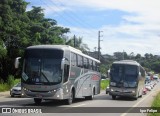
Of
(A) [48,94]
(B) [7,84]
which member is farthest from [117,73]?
(B) [7,84]

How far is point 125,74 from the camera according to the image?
109ft

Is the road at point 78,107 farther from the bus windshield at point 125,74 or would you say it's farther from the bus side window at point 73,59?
the bus windshield at point 125,74

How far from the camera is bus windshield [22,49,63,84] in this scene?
2188cm

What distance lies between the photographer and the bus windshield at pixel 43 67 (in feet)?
71.8

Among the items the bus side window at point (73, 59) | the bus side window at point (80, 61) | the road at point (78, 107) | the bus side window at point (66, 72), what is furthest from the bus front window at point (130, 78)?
the bus side window at point (66, 72)

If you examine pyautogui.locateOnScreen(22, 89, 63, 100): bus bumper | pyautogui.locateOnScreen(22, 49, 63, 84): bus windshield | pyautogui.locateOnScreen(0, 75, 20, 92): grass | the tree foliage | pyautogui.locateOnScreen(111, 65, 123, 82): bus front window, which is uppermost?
the tree foliage

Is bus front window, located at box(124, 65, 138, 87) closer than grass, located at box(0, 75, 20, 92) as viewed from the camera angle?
Yes

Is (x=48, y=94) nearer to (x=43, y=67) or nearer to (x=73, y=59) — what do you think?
(x=43, y=67)

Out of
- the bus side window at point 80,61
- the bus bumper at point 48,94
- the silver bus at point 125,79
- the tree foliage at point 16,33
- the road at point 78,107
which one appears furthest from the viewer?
the tree foliage at point 16,33

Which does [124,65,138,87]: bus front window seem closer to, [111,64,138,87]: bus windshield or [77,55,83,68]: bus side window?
[111,64,138,87]: bus windshield

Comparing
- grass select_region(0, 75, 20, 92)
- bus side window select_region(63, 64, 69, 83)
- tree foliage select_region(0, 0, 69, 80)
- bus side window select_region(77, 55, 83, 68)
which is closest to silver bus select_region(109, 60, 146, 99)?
bus side window select_region(77, 55, 83, 68)

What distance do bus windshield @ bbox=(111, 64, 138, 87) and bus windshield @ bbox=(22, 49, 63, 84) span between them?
39.6 feet

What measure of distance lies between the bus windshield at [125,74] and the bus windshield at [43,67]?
12.1 m

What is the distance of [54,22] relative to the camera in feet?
196
